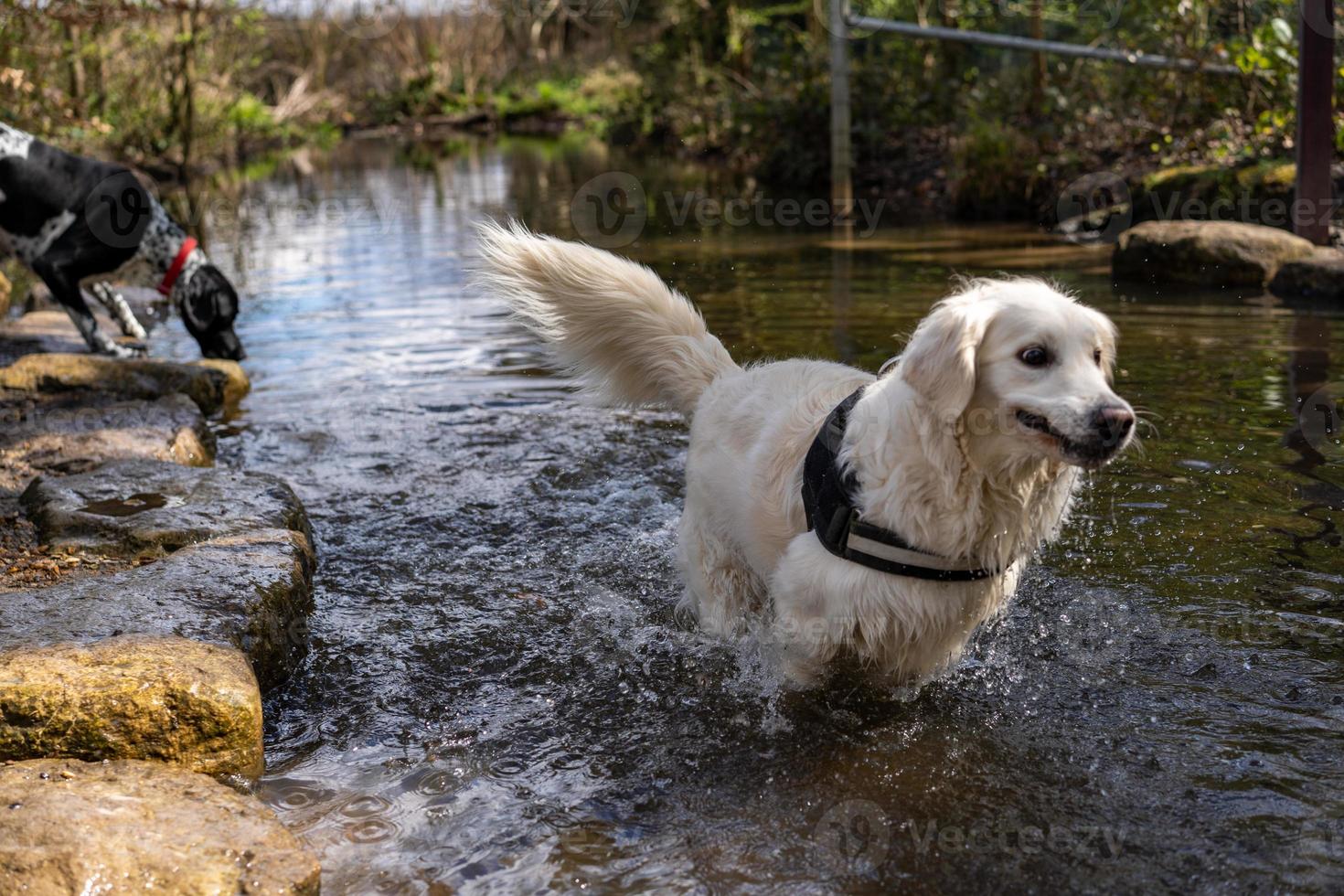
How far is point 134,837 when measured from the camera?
2.81 meters

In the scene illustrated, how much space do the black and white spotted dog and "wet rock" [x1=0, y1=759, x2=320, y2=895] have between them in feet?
19.2

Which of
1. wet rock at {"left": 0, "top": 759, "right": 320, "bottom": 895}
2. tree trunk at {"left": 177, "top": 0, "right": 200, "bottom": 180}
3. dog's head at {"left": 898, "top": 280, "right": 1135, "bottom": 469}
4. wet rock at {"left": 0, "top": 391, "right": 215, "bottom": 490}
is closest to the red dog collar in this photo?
wet rock at {"left": 0, "top": 391, "right": 215, "bottom": 490}

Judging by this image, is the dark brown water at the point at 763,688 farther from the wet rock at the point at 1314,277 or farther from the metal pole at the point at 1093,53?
the metal pole at the point at 1093,53

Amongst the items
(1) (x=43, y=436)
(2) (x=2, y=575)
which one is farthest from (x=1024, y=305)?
(1) (x=43, y=436)

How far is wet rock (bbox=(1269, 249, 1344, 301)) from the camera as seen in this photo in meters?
8.48

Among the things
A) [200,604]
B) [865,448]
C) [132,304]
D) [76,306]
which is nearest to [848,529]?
[865,448]

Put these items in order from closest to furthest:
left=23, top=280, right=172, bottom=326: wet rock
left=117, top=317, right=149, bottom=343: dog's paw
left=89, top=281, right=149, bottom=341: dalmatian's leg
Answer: left=89, top=281, right=149, bottom=341: dalmatian's leg → left=117, top=317, right=149, bottom=343: dog's paw → left=23, top=280, right=172, bottom=326: wet rock

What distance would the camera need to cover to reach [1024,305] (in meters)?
3.11

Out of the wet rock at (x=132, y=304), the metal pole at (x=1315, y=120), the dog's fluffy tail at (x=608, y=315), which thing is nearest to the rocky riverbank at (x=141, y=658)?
the dog's fluffy tail at (x=608, y=315)

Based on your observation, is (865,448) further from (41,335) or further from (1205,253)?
(41,335)

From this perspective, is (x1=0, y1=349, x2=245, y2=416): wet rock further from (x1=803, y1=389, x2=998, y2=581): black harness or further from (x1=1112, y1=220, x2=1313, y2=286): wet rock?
(x1=1112, y1=220, x2=1313, y2=286): wet rock

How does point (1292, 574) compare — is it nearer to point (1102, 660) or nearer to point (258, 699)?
point (1102, 660)

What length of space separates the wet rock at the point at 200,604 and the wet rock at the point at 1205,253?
24.1ft

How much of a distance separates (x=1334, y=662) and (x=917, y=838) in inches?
64.0
